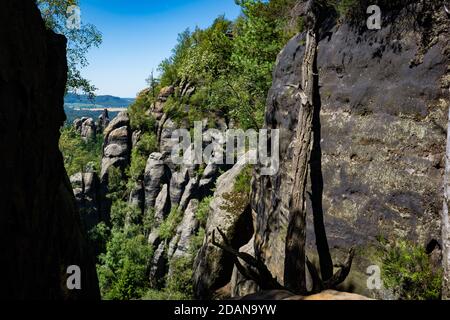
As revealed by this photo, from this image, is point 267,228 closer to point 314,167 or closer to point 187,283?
point 314,167

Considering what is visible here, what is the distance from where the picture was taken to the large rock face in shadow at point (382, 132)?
24.5 feet

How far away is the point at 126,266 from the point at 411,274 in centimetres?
3724

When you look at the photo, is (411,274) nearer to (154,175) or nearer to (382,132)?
(382,132)

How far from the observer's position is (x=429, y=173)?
7418 mm

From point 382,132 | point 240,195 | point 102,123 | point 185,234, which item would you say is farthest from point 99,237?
point 382,132

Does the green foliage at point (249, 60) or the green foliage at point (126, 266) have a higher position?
the green foliage at point (249, 60)

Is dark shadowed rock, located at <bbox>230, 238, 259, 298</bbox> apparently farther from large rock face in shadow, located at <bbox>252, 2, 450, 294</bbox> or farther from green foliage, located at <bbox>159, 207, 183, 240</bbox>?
green foliage, located at <bbox>159, 207, 183, 240</bbox>

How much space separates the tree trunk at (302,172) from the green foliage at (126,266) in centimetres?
3011

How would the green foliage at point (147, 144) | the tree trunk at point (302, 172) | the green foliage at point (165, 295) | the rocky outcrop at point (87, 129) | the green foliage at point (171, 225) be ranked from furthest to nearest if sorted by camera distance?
the rocky outcrop at point (87, 129) < the green foliage at point (147, 144) < the green foliage at point (171, 225) < the green foliage at point (165, 295) < the tree trunk at point (302, 172)

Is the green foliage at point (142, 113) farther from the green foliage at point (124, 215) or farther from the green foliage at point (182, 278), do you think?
the green foliage at point (182, 278)

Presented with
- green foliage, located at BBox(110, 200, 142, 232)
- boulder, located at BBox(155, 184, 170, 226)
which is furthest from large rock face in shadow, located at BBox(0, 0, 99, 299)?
green foliage, located at BBox(110, 200, 142, 232)

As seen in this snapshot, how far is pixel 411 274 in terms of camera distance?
6.89m

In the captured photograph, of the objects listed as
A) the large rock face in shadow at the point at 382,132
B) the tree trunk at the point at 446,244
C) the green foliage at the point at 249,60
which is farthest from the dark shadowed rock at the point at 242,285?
the green foliage at the point at 249,60

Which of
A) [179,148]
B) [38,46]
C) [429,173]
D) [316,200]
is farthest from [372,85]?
[179,148]
